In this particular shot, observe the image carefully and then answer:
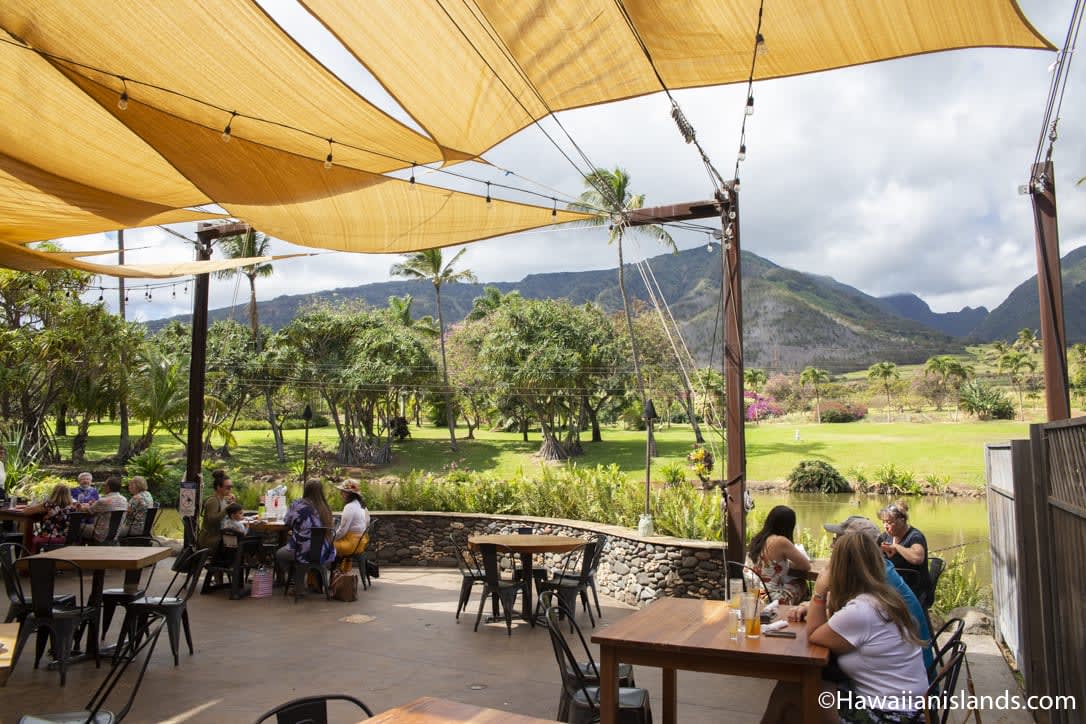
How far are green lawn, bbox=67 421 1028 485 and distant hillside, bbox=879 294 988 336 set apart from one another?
348ft

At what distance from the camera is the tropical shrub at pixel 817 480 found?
3105cm

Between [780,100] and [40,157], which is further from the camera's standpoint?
[780,100]

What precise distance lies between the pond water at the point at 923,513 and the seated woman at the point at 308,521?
11746 mm

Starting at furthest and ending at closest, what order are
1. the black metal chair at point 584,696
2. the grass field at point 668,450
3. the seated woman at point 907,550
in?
the grass field at point 668,450
the seated woman at point 907,550
the black metal chair at point 584,696

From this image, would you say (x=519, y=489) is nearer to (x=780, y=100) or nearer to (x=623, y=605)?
(x=623, y=605)

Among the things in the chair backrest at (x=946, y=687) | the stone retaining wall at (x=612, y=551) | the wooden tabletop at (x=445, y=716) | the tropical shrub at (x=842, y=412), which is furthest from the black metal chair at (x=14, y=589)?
the tropical shrub at (x=842, y=412)

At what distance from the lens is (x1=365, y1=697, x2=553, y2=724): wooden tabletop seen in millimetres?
2166

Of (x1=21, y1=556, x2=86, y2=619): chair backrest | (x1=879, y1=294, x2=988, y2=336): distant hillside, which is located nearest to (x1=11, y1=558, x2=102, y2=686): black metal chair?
(x1=21, y1=556, x2=86, y2=619): chair backrest

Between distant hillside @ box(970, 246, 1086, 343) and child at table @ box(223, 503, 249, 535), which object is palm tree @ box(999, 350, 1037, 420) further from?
child at table @ box(223, 503, 249, 535)

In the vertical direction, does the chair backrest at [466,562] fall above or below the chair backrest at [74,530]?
below

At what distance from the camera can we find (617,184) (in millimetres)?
28812

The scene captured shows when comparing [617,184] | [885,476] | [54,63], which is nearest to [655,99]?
[54,63]

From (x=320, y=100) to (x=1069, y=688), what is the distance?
490 centimetres

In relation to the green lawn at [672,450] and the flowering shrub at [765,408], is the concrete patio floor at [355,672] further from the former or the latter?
the flowering shrub at [765,408]
